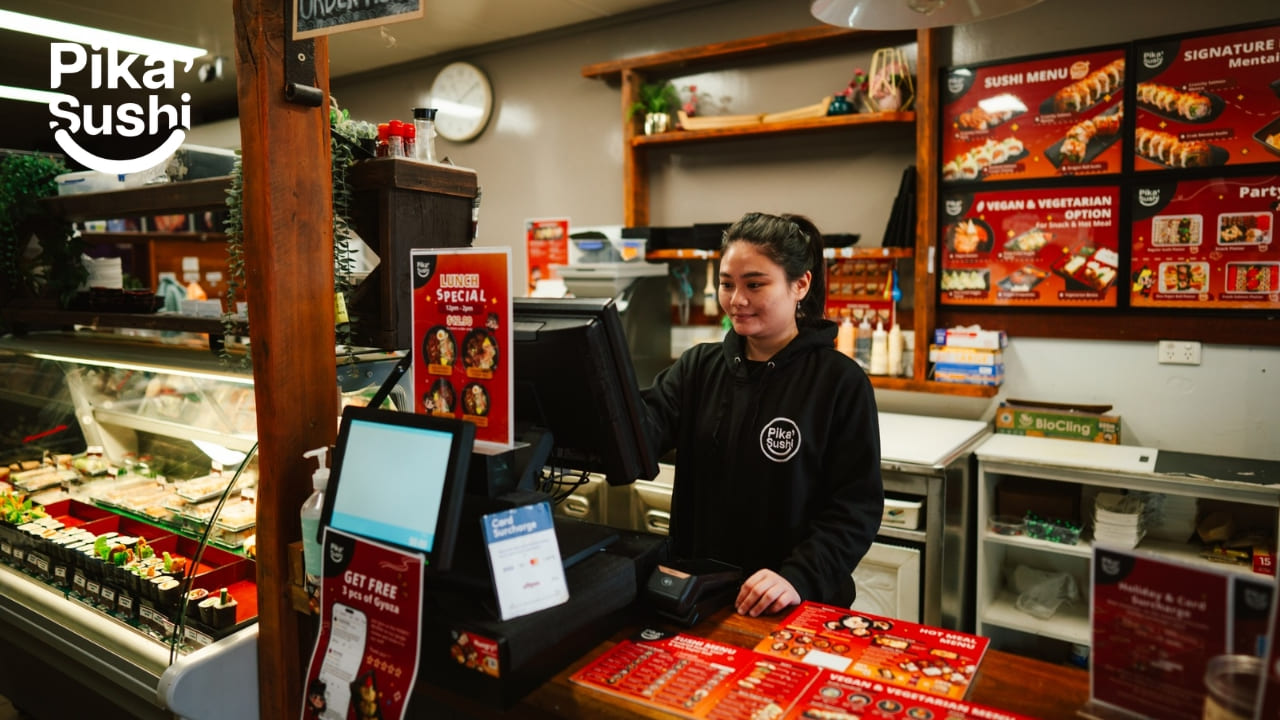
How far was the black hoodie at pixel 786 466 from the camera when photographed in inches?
72.8

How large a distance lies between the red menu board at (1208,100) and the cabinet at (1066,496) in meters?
1.19

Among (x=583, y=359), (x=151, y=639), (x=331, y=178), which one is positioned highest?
(x=331, y=178)

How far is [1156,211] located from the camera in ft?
10.7

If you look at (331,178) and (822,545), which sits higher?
(331,178)

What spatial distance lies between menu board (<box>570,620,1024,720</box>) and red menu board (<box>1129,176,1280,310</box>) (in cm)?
265

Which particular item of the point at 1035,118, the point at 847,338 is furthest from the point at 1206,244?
the point at 847,338

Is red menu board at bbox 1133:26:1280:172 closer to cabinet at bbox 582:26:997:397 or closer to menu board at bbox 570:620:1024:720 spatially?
Result: cabinet at bbox 582:26:997:397

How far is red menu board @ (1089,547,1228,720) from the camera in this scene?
0.96 m

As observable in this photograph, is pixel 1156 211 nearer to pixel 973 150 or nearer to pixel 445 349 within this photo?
pixel 973 150

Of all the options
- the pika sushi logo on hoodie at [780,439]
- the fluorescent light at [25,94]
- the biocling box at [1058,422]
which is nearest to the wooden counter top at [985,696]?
the pika sushi logo on hoodie at [780,439]

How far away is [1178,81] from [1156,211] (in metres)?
0.51

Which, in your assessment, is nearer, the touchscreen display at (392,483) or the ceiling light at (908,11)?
the touchscreen display at (392,483)

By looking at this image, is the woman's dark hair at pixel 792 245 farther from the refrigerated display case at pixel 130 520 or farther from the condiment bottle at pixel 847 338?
the condiment bottle at pixel 847 338

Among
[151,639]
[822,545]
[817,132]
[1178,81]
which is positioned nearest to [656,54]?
[817,132]
